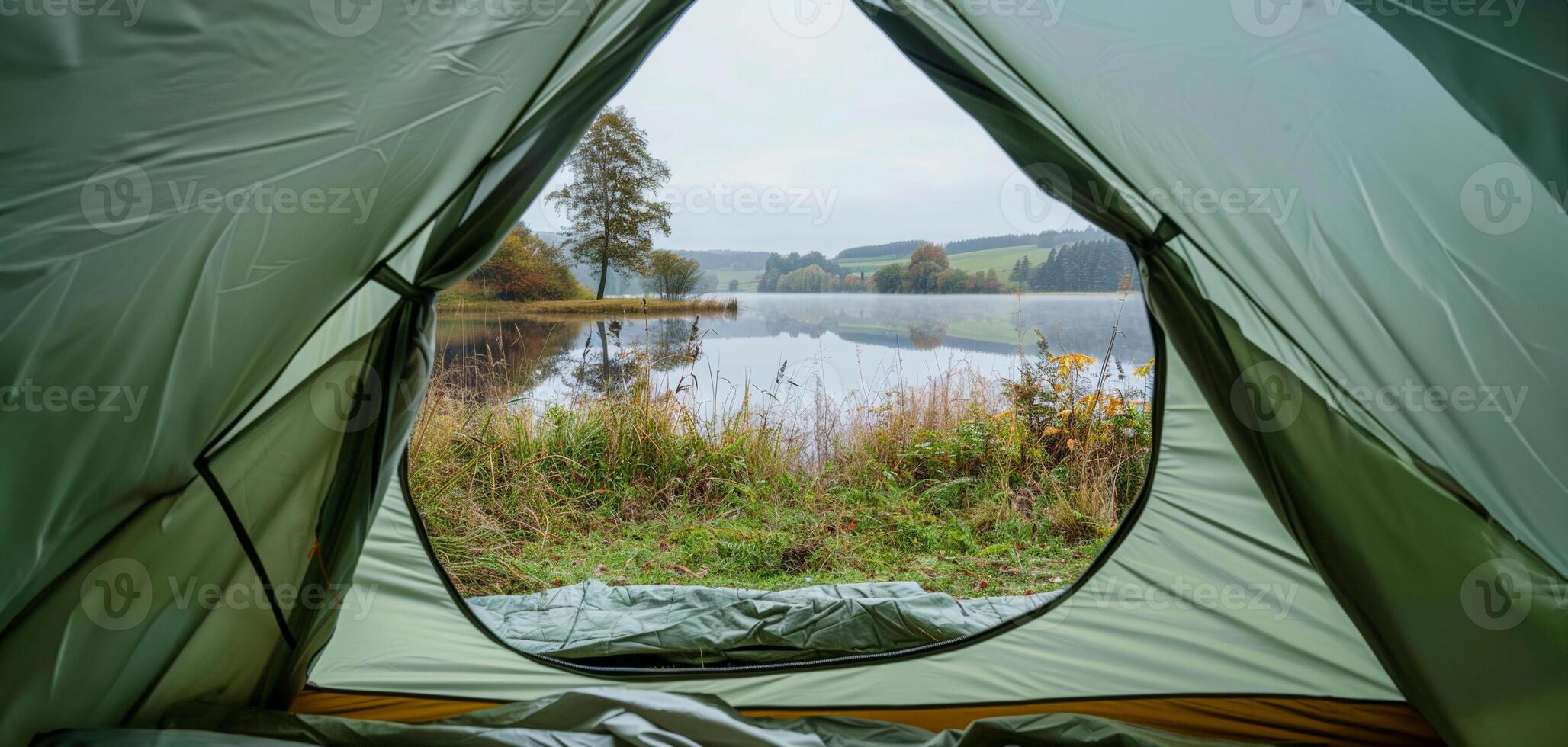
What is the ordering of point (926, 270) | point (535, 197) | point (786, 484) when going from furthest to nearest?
1. point (926, 270)
2. point (786, 484)
3. point (535, 197)

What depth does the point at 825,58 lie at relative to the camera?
530 centimetres

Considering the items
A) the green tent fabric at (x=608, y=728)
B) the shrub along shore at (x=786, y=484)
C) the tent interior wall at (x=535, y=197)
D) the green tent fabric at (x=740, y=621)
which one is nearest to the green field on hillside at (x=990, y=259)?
the shrub along shore at (x=786, y=484)

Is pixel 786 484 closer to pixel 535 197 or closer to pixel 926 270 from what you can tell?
pixel 535 197

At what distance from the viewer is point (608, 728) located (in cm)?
118

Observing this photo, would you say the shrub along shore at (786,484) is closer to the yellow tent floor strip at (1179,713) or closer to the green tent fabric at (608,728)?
the yellow tent floor strip at (1179,713)

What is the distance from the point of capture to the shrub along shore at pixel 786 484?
277cm

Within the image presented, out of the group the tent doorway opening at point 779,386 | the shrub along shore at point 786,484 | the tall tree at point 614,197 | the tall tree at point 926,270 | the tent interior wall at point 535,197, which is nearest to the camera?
the tent interior wall at point 535,197

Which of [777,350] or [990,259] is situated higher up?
[990,259]

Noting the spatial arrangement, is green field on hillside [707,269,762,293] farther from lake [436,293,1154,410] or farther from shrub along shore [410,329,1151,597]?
shrub along shore [410,329,1151,597]

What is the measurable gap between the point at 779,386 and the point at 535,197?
238cm

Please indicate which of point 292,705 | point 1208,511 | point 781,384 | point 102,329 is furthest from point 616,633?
point 781,384

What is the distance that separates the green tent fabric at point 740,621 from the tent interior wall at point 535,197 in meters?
0.44

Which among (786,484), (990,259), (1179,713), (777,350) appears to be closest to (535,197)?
(1179,713)

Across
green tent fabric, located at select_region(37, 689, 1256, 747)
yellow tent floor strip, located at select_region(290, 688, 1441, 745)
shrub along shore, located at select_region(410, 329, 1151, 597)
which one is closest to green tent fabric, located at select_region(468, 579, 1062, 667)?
yellow tent floor strip, located at select_region(290, 688, 1441, 745)
